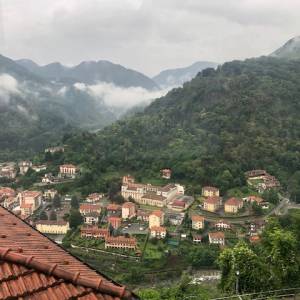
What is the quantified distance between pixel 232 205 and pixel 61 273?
27.4 m

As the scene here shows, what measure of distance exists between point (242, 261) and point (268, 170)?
27.4 meters

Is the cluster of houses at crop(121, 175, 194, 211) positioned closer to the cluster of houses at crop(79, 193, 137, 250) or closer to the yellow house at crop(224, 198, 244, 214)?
the cluster of houses at crop(79, 193, 137, 250)

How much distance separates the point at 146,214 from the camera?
27.5 metres

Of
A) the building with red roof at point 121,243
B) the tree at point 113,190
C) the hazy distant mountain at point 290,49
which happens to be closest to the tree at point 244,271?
the building with red roof at point 121,243

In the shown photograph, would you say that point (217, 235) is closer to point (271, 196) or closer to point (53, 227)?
point (271, 196)

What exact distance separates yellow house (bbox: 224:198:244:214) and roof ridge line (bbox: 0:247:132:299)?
27.3m

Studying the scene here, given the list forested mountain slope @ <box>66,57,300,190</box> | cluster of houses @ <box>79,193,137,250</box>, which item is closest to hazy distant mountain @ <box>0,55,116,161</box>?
forested mountain slope @ <box>66,57,300,190</box>

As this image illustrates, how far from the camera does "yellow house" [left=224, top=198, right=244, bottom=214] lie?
27.9 meters

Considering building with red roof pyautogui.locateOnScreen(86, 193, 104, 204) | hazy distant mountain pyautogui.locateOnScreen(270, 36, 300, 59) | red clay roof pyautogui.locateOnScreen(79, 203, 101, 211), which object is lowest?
building with red roof pyautogui.locateOnScreen(86, 193, 104, 204)

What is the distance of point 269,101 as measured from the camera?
4531 centimetres

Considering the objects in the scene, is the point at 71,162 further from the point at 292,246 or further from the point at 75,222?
the point at 292,246

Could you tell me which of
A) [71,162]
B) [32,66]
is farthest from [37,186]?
[32,66]

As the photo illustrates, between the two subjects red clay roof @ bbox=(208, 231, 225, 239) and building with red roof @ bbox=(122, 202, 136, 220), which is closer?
red clay roof @ bbox=(208, 231, 225, 239)

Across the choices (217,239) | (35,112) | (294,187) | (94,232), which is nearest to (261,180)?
(294,187)
